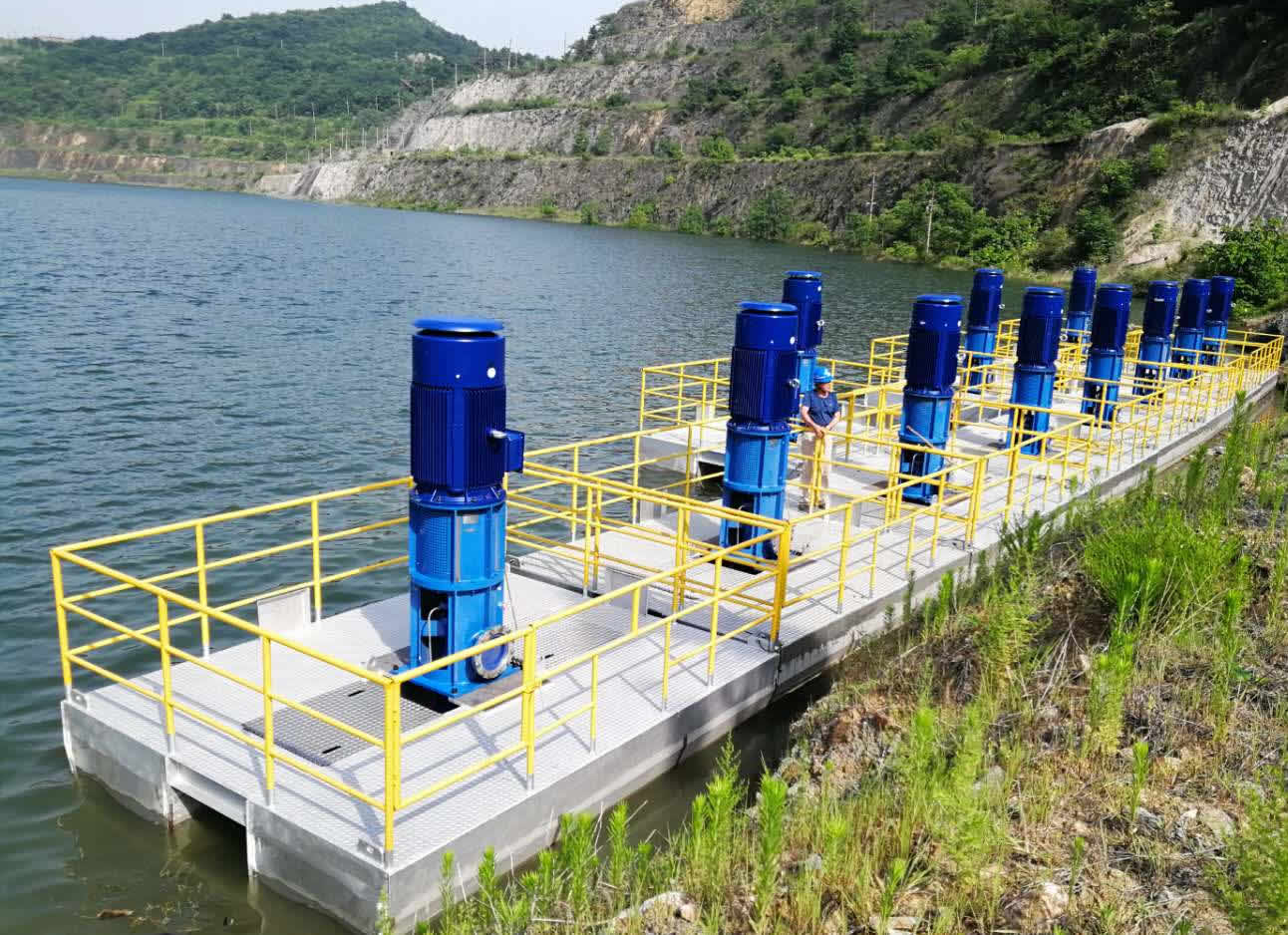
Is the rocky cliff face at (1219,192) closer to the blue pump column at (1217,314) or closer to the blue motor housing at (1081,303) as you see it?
the blue pump column at (1217,314)

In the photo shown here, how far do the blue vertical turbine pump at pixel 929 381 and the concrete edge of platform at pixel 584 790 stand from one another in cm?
633

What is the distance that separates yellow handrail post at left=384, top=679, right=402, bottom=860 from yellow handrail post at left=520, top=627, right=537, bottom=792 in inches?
35.8

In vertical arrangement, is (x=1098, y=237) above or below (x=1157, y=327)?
above

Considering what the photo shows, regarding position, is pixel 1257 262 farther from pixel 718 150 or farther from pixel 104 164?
pixel 104 164

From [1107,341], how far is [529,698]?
17.6 m

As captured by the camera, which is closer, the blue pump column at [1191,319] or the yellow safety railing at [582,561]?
the yellow safety railing at [582,561]

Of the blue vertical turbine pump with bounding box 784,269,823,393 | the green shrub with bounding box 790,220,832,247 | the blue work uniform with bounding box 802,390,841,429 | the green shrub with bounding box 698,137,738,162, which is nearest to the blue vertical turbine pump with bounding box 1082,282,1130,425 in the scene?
the blue vertical turbine pump with bounding box 784,269,823,393

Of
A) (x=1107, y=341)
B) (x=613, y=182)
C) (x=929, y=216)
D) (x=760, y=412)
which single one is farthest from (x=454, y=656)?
(x=613, y=182)

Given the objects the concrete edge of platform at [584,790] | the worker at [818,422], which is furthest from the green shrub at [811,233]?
the concrete edge of platform at [584,790]

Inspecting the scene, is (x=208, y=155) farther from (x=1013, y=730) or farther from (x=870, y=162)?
(x=1013, y=730)

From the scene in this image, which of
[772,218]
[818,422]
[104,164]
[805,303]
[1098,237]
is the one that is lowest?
[818,422]

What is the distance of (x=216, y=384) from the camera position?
24.6 metres

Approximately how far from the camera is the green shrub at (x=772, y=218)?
3376 inches

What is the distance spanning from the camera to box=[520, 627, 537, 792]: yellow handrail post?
271 inches
